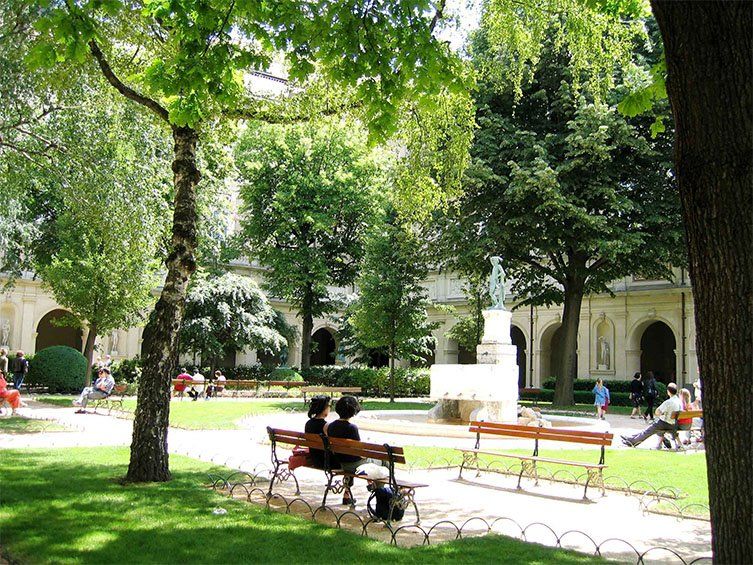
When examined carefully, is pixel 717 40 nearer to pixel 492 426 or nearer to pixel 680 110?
pixel 680 110

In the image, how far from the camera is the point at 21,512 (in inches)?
274

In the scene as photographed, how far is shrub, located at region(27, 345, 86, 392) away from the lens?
25500 mm

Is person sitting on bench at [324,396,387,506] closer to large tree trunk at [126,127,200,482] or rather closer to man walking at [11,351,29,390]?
large tree trunk at [126,127,200,482]

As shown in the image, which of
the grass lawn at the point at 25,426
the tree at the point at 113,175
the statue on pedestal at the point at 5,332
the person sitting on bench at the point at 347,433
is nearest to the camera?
the person sitting on bench at the point at 347,433

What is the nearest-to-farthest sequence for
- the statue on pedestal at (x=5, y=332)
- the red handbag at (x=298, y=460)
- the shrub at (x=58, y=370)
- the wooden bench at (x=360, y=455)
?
the wooden bench at (x=360, y=455) < the red handbag at (x=298, y=460) < the shrub at (x=58, y=370) < the statue on pedestal at (x=5, y=332)

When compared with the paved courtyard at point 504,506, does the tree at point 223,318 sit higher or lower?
higher

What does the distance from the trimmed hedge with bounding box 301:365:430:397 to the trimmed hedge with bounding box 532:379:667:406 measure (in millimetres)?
4893

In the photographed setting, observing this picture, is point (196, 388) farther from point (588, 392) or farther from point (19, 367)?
point (588, 392)

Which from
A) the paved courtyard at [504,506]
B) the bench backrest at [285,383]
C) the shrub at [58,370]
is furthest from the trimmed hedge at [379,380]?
the paved courtyard at [504,506]

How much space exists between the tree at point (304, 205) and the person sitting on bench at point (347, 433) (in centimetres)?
2839

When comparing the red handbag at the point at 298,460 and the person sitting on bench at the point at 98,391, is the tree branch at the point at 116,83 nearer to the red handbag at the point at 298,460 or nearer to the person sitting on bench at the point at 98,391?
the red handbag at the point at 298,460

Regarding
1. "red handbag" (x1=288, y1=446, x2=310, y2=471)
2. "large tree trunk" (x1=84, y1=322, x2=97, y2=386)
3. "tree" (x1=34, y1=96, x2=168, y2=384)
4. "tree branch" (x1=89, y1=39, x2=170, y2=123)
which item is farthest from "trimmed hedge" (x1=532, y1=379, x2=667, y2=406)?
"tree branch" (x1=89, y1=39, x2=170, y2=123)

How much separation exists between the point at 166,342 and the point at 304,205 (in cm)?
2841

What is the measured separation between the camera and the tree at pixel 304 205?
1454 inches
